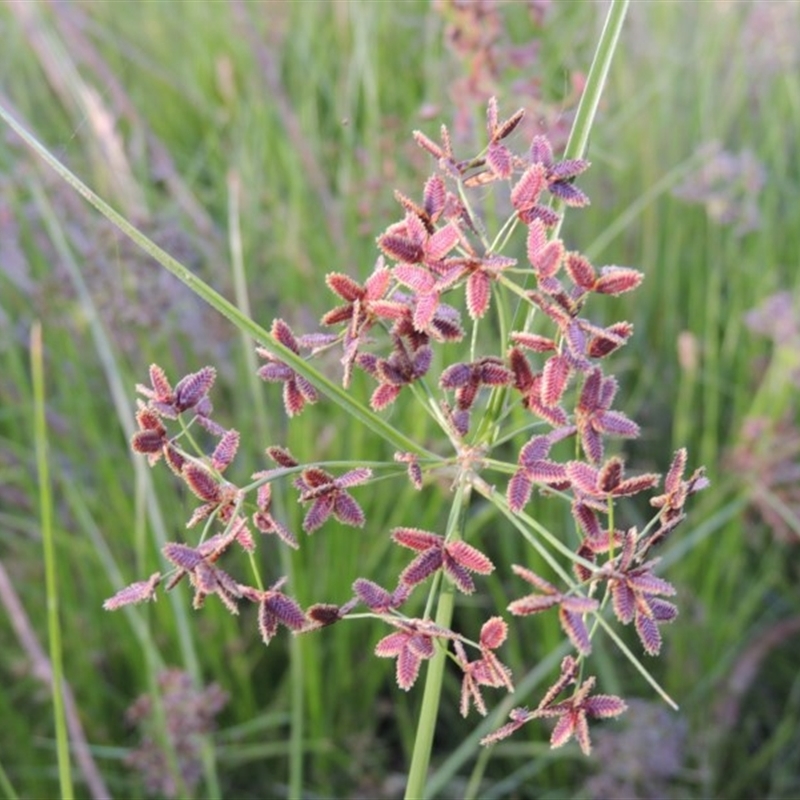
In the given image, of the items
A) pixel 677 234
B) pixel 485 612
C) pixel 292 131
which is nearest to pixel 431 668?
pixel 485 612

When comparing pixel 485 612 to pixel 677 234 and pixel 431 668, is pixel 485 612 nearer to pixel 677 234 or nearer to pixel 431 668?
pixel 677 234

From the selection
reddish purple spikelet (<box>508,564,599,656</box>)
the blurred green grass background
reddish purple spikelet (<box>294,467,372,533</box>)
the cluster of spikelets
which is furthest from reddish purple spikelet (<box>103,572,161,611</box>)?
the blurred green grass background

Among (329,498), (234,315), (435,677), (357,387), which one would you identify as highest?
(234,315)

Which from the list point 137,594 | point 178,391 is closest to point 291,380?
point 178,391

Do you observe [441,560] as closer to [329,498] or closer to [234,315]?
[329,498]

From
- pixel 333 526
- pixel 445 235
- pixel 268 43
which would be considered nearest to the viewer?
pixel 445 235

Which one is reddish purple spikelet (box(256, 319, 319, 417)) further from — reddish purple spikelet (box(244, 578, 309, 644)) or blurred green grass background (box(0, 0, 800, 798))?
blurred green grass background (box(0, 0, 800, 798))
